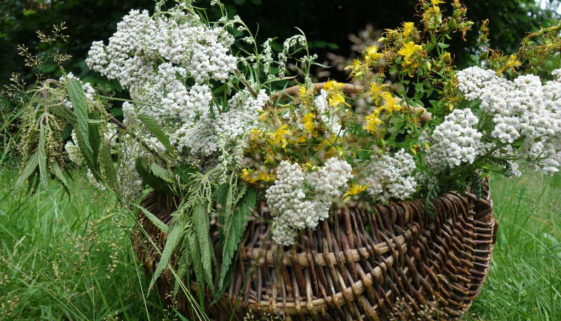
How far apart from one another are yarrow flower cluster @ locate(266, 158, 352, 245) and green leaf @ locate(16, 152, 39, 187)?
0.52m

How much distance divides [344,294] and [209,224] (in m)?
0.34

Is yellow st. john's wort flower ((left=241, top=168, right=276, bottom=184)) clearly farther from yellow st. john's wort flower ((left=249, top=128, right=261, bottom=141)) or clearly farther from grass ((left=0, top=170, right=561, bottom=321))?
grass ((left=0, top=170, right=561, bottom=321))

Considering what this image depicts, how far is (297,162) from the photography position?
143 centimetres

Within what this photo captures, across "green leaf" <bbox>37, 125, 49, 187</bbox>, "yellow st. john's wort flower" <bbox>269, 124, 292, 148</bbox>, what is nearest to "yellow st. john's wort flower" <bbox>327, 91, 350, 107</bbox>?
"yellow st. john's wort flower" <bbox>269, 124, 292, 148</bbox>

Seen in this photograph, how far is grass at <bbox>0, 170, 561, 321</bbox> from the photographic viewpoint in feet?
5.53

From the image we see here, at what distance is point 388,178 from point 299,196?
0.25 meters

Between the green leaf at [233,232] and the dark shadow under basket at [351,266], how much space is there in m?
0.03

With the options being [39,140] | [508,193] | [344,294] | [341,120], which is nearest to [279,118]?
[341,120]

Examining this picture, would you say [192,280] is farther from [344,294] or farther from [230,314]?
[344,294]

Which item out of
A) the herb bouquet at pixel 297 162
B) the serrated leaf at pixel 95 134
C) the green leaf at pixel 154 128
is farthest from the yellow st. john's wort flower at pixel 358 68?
the serrated leaf at pixel 95 134

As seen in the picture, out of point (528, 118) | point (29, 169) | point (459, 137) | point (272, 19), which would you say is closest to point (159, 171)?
point (29, 169)

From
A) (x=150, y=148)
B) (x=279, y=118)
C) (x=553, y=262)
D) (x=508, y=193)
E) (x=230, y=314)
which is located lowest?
(x=508, y=193)

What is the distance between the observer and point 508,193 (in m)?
3.22

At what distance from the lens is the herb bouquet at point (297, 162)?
1.36 metres
